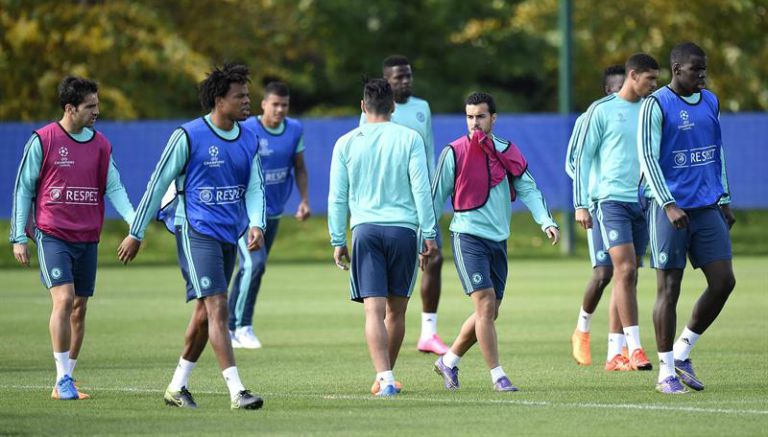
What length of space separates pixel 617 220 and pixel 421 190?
7.92 feet

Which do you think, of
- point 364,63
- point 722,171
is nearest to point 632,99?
point 722,171

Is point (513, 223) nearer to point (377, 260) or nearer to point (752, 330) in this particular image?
point (752, 330)

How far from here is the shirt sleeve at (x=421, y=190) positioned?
10453mm

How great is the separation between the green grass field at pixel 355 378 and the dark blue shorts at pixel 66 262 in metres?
0.80

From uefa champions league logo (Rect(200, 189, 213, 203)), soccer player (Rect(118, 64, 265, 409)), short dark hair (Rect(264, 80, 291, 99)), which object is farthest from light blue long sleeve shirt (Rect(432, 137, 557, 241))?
short dark hair (Rect(264, 80, 291, 99))

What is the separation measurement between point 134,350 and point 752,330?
6115mm

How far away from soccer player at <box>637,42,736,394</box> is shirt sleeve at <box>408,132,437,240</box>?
4.97 ft

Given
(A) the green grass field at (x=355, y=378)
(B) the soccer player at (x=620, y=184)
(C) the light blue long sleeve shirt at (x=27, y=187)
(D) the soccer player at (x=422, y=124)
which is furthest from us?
(D) the soccer player at (x=422, y=124)

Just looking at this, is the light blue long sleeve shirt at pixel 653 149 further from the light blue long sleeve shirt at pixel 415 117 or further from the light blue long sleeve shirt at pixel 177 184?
the light blue long sleeve shirt at pixel 415 117

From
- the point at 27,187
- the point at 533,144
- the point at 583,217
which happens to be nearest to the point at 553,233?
the point at 583,217

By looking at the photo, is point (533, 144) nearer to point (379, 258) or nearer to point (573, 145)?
point (573, 145)

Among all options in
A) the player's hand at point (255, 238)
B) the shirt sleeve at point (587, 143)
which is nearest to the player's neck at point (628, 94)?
the shirt sleeve at point (587, 143)

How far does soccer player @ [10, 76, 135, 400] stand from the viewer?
11.0 m

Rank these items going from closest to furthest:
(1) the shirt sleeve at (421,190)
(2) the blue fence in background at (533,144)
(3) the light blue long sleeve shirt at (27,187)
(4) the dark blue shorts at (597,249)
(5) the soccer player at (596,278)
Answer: (1) the shirt sleeve at (421,190), (3) the light blue long sleeve shirt at (27,187), (5) the soccer player at (596,278), (4) the dark blue shorts at (597,249), (2) the blue fence in background at (533,144)
